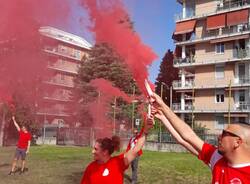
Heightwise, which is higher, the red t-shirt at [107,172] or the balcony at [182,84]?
the balcony at [182,84]

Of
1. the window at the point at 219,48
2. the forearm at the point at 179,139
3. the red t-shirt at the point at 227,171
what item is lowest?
the red t-shirt at the point at 227,171

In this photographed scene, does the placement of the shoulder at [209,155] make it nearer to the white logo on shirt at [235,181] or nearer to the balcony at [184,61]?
the white logo on shirt at [235,181]

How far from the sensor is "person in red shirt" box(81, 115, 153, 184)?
635 cm

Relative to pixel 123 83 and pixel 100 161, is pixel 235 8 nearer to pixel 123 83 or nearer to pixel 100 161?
pixel 123 83

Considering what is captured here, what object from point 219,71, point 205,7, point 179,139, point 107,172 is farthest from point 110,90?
point 179,139

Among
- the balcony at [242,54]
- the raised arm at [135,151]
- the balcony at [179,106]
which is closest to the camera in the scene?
the raised arm at [135,151]

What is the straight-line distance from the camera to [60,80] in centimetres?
2588

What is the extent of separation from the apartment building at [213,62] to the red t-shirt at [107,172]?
4663cm

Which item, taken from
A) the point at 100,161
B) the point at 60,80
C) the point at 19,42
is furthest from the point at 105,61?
the point at 100,161

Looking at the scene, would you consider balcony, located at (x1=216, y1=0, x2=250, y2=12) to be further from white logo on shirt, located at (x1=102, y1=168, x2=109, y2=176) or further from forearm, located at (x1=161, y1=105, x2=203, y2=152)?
forearm, located at (x1=161, y1=105, x2=203, y2=152)

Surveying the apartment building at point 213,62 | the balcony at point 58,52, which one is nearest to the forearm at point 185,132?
the balcony at point 58,52

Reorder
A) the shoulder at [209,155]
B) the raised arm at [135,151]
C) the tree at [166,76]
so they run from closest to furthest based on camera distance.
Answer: the shoulder at [209,155]
the raised arm at [135,151]
the tree at [166,76]

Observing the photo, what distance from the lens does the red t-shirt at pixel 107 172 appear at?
6344mm

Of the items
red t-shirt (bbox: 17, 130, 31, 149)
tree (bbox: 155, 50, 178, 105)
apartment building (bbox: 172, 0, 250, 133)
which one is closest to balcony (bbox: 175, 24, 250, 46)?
apartment building (bbox: 172, 0, 250, 133)
